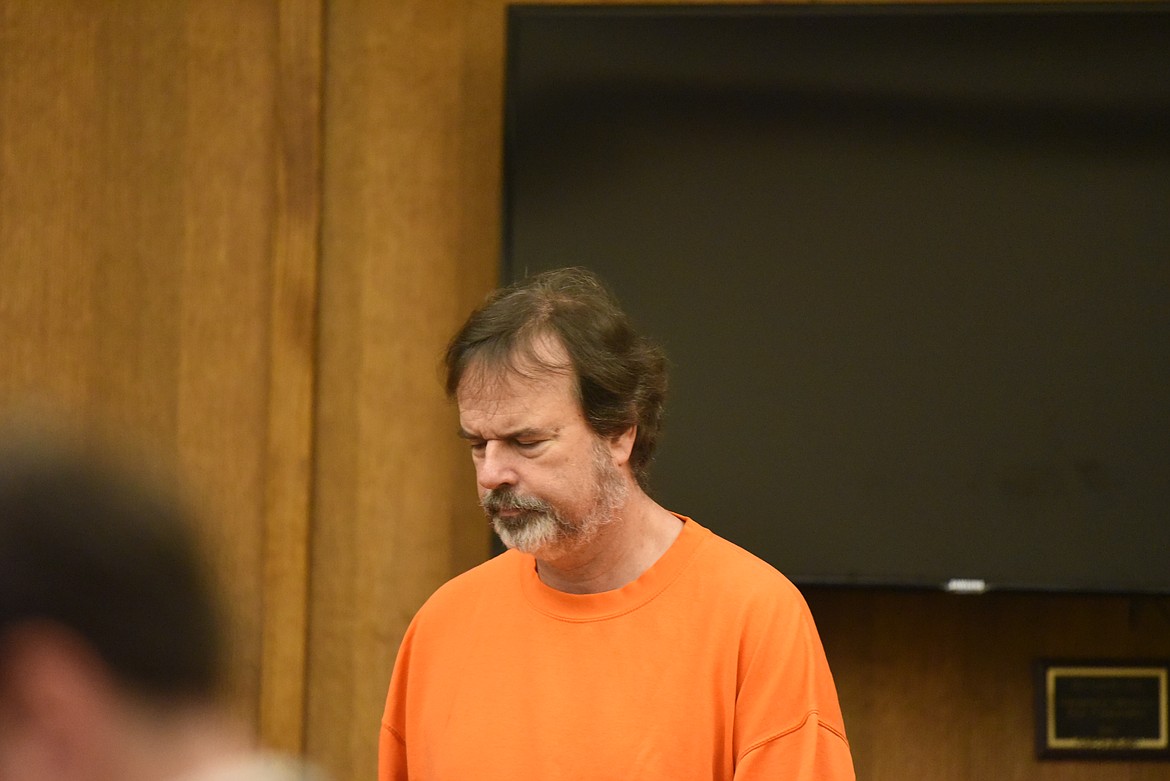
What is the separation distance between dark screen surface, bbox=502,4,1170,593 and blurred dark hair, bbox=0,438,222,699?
6.46 ft

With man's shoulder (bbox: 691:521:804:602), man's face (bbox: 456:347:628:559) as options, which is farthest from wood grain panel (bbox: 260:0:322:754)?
man's shoulder (bbox: 691:521:804:602)

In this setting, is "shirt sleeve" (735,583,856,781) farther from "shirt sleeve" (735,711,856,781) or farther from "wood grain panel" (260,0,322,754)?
"wood grain panel" (260,0,322,754)

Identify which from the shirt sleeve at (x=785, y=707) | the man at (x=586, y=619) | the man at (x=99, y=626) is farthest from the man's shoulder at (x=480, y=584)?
the man at (x=99, y=626)

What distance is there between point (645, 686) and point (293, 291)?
139cm

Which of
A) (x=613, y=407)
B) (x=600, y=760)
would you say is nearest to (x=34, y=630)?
(x=600, y=760)

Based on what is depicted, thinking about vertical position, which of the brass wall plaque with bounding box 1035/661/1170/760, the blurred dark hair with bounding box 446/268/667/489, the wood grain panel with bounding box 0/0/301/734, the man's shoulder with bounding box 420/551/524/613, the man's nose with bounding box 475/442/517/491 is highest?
the wood grain panel with bounding box 0/0/301/734

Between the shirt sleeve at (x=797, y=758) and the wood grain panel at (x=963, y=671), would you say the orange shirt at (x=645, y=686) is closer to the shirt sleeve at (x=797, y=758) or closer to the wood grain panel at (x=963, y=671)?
the shirt sleeve at (x=797, y=758)

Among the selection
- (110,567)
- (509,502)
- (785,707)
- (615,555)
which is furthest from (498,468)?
(110,567)

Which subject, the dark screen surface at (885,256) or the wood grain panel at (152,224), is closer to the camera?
the dark screen surface at (885,256)

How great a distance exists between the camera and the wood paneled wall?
2.74 meters

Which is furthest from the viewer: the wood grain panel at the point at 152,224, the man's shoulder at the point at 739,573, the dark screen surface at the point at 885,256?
the wood grain panel at the point at 152,224

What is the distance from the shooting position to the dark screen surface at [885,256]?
250cm

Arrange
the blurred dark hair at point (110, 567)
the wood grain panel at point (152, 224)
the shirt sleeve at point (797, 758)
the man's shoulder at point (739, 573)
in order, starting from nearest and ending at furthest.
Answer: the blurred dark hair at point (110, 567), the shirt sleeve at point (797, 758), the man's shoulder at point (739, 573), the wood grain panel at point (152, 224)

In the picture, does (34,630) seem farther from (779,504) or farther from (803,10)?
(803,10)
